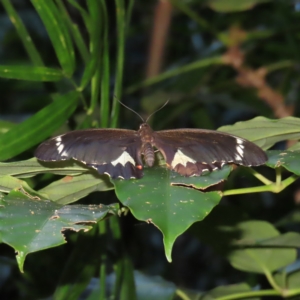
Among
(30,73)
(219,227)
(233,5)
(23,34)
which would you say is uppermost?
(233,5)

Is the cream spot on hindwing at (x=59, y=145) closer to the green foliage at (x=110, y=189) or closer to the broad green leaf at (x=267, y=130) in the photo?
the green foliage at (x=110, y=189)

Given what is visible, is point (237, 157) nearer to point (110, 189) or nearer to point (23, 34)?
point (110, 189)

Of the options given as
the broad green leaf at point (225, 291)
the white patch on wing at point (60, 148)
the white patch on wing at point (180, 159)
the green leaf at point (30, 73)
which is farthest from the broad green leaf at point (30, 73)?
the broad green leaf at point (225, 291)

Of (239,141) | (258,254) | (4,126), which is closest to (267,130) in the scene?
(239,141)

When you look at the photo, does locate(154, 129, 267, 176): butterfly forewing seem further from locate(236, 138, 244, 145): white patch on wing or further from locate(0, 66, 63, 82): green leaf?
locate(0, 66, 63, 82): green leaf

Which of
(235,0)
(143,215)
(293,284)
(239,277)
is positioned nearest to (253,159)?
(143,215)
